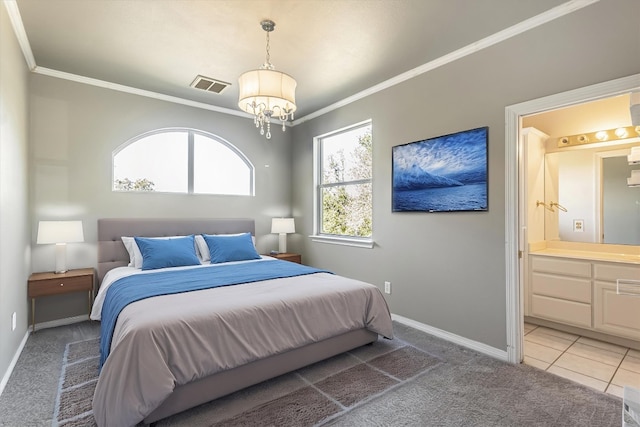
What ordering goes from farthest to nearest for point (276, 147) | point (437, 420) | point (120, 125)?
point (276, 147)
point (120, 125)
point (437, 420)

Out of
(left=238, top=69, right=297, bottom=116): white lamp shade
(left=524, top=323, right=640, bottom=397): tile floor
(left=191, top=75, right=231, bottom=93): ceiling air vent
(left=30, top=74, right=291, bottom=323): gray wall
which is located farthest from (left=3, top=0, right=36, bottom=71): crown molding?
(left=524, top=323, right=640, bottom=397): tile floor

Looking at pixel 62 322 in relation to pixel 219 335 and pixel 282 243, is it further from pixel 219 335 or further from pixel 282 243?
pixel 282 243

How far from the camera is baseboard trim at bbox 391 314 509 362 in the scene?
2.67 m

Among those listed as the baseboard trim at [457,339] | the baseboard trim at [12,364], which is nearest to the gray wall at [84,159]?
the baseboard trim at [12,364]

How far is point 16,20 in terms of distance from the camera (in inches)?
96.8

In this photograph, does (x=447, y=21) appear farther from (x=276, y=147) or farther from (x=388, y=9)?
(x=276, y=147)

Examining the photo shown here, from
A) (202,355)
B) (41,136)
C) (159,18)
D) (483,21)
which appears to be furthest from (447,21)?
(41,136)

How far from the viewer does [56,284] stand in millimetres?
3098

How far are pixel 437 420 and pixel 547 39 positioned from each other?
2785 mm

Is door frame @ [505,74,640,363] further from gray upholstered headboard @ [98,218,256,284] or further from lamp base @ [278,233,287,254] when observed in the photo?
gray upholstered headboard @ [98,218,256,284]

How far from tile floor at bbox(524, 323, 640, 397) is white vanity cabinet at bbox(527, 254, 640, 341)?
0.51 ft

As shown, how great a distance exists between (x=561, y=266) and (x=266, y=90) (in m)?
3.37

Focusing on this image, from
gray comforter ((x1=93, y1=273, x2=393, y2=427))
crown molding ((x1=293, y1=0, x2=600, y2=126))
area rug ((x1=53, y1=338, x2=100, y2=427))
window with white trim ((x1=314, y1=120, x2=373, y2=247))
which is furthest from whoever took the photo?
window with white trim ((x1=314, y1=120, x2=373, y2=247))

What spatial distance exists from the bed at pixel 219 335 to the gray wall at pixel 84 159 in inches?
33.6
